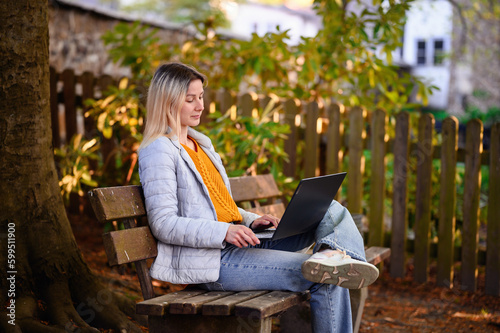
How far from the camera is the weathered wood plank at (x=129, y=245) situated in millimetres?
2307

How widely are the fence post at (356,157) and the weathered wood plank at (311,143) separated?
325 mm

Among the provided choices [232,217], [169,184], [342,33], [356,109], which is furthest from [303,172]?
[169,184]

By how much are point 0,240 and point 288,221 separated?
56.4 inches

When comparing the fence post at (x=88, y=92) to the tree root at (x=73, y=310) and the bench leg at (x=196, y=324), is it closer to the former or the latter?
the tree root at (x=73, y=310)

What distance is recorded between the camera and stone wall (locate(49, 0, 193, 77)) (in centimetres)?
698

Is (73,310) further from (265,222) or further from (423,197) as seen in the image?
(423,197)

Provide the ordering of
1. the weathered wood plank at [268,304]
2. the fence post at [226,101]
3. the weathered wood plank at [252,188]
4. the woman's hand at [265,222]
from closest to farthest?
the weathered wood plank at [268,304] → the woman's hand at [265,222] → the weathered wood plank at [252,188] → the fence post at [226,101]

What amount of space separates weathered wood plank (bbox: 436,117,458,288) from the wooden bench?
8.23 ft

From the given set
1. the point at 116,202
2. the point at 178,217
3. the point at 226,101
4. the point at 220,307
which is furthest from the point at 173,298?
the point at 226,101

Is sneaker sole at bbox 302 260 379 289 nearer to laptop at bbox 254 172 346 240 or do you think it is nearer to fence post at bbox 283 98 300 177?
laptop at bbox 254 172 346 240

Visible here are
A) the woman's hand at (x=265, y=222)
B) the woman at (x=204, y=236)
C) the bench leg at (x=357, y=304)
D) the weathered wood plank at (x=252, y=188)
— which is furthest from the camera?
the weathered wood plank at (x=252, y=188)

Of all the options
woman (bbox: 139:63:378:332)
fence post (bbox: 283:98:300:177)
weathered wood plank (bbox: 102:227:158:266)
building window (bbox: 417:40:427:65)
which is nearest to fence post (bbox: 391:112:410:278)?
fence post (bbox: 283:98:300:177)

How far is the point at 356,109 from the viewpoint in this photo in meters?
4.82

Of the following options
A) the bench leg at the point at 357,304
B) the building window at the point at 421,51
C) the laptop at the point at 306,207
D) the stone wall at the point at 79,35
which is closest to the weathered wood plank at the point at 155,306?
the laptop at the point at 306,207
